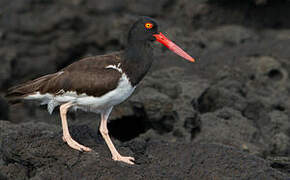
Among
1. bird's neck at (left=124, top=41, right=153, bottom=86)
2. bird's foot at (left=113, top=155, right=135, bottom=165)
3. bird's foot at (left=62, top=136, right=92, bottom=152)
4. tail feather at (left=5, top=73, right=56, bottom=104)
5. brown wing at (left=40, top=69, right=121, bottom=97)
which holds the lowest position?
bird's foot at (left=113, top=155, right=135, bottom=165)

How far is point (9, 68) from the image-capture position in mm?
11672

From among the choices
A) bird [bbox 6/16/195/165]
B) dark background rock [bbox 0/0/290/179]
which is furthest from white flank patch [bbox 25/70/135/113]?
dark background rock [bbox 0/0/290/179]

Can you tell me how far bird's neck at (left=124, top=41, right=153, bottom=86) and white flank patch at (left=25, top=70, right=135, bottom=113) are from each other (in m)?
0.10

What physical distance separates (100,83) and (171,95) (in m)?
2.80

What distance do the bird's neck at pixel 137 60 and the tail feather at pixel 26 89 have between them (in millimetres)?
1098

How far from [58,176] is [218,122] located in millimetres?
3541

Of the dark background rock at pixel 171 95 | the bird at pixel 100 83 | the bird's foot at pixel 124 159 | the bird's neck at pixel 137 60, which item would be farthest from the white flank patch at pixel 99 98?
the bird's foot at pixel 124 159

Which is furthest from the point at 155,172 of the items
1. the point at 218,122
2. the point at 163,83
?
the point at 163,83

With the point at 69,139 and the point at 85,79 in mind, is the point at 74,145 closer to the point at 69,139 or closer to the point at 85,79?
the point at 69,139

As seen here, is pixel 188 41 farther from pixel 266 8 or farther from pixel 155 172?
pixel 155 172

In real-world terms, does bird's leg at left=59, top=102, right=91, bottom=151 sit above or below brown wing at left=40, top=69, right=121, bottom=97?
below

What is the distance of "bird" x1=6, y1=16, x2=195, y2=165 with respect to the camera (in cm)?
603

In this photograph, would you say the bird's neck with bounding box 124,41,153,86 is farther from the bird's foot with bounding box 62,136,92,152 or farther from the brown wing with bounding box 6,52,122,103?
the bird's foot with bounding box 62,136,92,152

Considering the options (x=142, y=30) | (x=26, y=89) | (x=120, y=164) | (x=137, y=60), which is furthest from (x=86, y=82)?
(x=120, y=164)
